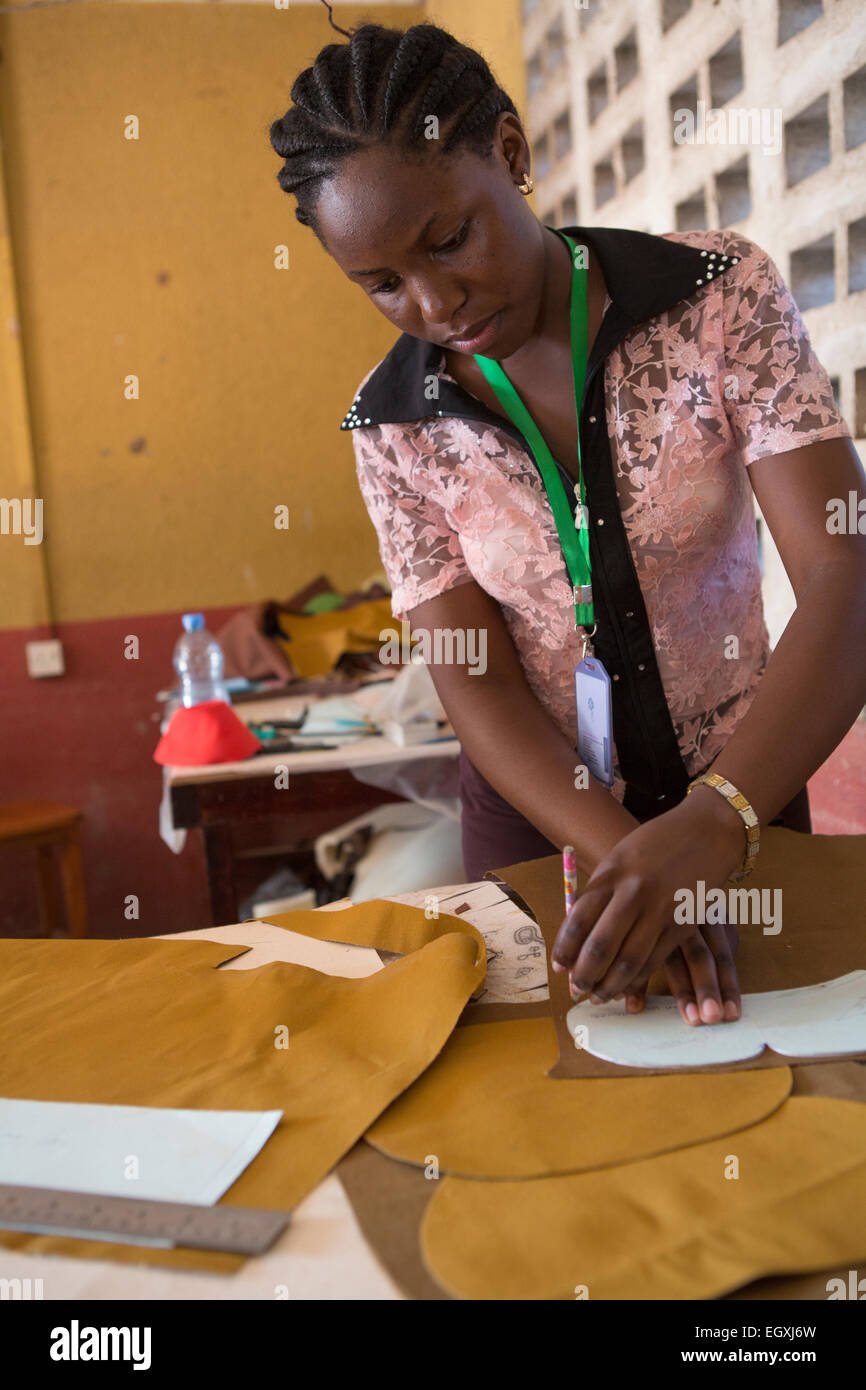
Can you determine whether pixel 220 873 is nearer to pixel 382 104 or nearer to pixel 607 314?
pixel 607 314

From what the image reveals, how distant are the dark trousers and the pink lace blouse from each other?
0.13 metres

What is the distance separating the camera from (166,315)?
3.96m

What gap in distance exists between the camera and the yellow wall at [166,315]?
12.6ft

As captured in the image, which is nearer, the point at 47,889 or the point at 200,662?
the point at 200,662

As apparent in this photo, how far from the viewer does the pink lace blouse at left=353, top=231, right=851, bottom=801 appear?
120 centimetres

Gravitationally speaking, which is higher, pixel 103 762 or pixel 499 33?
pixel 499 33

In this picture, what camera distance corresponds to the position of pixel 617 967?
0.94 m

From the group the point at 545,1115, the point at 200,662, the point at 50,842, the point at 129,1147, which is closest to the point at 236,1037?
the point at 129,1147

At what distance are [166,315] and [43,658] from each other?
1.26 metres

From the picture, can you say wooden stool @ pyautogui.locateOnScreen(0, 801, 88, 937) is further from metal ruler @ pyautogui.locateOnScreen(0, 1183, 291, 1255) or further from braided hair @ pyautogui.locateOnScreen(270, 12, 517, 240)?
metal ruler @ pyautogui.locateOnScreen(0, 1183, 291, 1255)

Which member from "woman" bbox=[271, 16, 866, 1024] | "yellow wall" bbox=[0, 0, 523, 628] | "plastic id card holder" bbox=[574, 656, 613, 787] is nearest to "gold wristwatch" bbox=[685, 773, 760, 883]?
"woman" bbox=[271, 16, 866, 1024]

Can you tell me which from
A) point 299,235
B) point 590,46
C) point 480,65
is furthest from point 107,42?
point 480,65

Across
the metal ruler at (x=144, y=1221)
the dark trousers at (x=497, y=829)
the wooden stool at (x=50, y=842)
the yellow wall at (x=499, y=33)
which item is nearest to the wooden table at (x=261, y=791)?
the dark trousers at (x=497, y=829)
